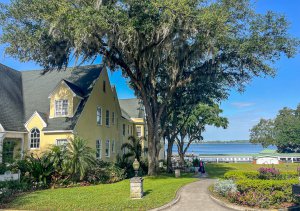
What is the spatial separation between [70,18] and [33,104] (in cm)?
1359

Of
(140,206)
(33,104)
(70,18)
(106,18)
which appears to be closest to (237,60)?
(106,18)

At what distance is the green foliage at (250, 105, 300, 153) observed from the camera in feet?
251

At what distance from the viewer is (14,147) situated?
78.8 feet

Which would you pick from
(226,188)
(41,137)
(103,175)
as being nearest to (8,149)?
(41,137)

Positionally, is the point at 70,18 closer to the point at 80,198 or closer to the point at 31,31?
the point at 31,31

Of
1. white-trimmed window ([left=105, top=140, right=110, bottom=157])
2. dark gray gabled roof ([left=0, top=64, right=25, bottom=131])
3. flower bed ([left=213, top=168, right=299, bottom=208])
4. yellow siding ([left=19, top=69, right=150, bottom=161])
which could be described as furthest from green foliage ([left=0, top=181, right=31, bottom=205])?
white-trimmed window ([left=105, top=140, right=110, bottom=157])

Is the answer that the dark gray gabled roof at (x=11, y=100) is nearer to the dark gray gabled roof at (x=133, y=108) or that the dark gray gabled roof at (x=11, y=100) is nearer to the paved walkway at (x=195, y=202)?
the paved walkway at (x=195, y=202)

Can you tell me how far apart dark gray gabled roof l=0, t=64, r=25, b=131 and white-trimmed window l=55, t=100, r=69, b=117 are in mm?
3403

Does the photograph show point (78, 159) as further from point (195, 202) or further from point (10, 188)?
point (195, 202)

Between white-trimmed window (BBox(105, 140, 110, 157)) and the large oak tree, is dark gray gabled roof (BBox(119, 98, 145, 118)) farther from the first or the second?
the large oak tree

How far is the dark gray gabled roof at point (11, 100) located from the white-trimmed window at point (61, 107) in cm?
340

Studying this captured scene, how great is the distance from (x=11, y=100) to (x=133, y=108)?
19863 millimetres

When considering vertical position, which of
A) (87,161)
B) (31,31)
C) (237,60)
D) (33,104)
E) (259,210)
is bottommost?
(259,210)

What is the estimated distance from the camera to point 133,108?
42.8 meters
